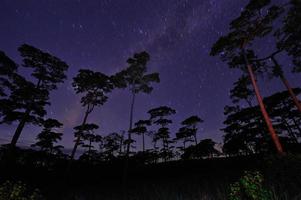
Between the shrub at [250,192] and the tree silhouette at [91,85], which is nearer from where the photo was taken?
the shrub at [250,192]

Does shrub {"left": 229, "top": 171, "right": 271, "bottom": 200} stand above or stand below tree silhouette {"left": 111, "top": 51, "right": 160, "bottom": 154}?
below

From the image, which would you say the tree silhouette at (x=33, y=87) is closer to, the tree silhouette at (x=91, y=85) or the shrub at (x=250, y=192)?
the tree silhouette at (x=91, y=85)

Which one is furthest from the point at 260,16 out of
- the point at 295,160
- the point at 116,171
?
the point at 116,171

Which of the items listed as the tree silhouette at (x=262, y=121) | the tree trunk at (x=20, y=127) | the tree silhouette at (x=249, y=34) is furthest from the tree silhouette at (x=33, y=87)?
the tree silhouette at (x=262, y=121)

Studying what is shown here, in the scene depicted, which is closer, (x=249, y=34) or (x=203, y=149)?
(x=249, y=34)

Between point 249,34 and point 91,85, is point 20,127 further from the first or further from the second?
point 249,34

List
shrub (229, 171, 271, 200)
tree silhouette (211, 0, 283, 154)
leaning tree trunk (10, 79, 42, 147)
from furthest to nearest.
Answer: leaning tree trunk (10, 79, 42, 147)
tree silhouette (211, 0, 283, 154)
shrub (229, 171, 271, 200)

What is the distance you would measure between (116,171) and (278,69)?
2398 centimetres

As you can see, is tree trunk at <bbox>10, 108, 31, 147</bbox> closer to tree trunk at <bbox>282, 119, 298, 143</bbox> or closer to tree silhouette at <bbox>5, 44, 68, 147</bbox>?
tree silhouette at <bbox>5, 44, 68, 147</bbox>

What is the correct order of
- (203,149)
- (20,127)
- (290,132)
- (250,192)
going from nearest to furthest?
(250,192)
(20,127)
(290,132)
(203,149)

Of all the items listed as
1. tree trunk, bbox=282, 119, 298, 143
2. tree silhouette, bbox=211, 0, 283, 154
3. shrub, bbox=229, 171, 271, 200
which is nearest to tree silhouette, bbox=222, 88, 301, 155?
tree trunk, bbox=282, 119, 298, 143

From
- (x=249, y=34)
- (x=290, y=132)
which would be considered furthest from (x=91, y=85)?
(x=290, y=132)

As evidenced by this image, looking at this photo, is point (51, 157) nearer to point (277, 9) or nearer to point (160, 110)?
point (160, 110)

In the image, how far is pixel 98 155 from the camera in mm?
38906
